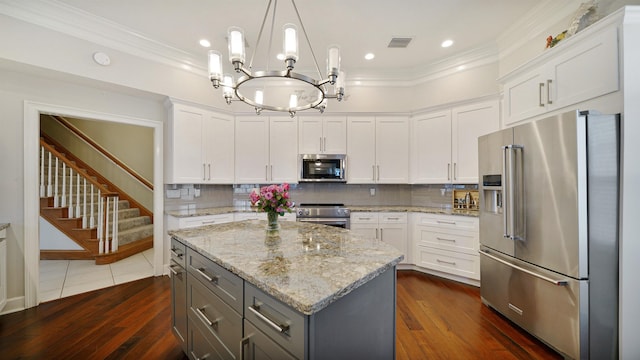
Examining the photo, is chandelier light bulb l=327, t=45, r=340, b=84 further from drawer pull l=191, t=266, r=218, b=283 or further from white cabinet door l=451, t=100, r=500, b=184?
white cabinet door l=451, t=100, r=500, b=184

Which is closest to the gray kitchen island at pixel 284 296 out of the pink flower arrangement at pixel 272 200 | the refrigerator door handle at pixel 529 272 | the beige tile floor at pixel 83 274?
the pink flower arrangement at pixel 272 200

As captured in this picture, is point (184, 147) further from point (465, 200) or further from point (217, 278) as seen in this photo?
point (465, 200)

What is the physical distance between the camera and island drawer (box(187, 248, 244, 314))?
121 centimetres

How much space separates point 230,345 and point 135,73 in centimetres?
344

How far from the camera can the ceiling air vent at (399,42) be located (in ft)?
10.6

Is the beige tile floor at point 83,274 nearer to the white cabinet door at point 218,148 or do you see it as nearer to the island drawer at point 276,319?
the white cabinet door at point 218,148

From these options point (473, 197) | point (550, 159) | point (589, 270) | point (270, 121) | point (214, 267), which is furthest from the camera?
point (270, 121)

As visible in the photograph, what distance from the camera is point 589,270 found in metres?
1.74

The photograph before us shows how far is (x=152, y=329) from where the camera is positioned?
2.21m

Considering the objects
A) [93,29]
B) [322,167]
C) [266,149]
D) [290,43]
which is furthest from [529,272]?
[93,29]

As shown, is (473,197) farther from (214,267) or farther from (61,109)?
(61,109)

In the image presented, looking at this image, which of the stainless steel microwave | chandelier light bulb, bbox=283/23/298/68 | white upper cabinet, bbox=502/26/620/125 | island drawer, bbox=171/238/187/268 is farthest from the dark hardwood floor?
chandelier light bulb, bbox=283/23/298/68

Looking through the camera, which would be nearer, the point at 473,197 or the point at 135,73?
the point at 135,73

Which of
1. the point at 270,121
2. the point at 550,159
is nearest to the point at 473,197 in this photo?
the point at 550,159
